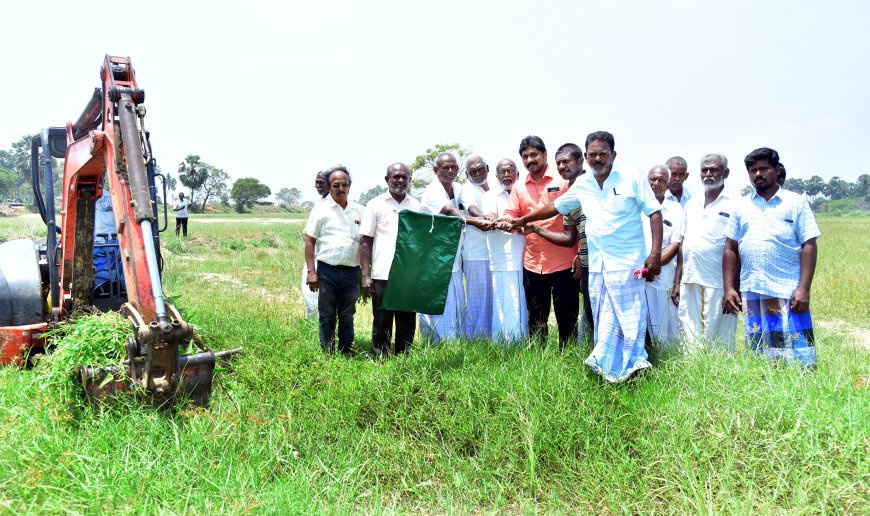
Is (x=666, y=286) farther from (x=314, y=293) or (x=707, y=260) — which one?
(x=314, y=293)

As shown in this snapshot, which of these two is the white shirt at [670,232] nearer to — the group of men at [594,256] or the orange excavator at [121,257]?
the group of men at [594,256]

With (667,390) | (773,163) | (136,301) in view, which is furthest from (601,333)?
(136,301)

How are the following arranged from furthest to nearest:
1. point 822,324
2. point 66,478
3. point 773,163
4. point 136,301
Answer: point 822,324 < point 773,163 < point 136,301 < point 66,478

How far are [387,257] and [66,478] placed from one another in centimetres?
300

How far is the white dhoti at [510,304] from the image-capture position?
5.60m

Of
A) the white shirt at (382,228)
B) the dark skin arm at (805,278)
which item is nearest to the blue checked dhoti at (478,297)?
the white shirt at (382,228)

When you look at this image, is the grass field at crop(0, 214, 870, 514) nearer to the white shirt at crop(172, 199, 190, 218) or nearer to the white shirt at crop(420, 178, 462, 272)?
the white shirt at crop(420, 178, 462, 272)

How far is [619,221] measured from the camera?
4.45 meters

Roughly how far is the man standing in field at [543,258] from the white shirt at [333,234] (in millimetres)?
1580

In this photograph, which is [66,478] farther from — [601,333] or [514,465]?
[601,333]

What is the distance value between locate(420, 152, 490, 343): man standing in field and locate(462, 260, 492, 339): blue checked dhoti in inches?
4.3

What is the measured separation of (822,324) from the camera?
8.12 m

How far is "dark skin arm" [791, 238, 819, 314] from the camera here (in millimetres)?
4172

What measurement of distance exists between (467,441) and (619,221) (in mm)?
2053
